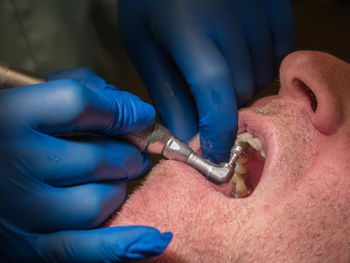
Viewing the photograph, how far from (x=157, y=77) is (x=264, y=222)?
69 cm

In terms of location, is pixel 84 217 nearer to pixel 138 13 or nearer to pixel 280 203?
pixel 280 203

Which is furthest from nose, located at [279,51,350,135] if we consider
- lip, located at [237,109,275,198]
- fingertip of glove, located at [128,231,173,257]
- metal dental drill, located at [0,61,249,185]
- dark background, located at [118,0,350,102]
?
dark background, located at [118,0,350,102]

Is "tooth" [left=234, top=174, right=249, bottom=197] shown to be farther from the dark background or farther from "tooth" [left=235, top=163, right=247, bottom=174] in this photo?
the dark background

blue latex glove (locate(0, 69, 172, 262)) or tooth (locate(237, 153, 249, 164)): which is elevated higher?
blue latex glove (locate(0, 69, 172, 262))

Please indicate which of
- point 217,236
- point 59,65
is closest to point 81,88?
point 217,236

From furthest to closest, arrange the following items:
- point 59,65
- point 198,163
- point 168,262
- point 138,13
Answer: point 59,65, point 138,13, point 198,163, point 168,262

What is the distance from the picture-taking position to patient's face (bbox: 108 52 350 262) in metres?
0.65

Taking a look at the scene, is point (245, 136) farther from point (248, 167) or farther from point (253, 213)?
point (253, 213)

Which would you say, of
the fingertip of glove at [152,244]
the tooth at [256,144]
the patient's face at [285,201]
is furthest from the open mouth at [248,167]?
the fingertip of glove at [152,244]

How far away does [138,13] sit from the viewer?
3.60 feet

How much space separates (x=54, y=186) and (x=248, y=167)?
64cm

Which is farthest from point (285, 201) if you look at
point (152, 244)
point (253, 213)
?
point (152, 244)

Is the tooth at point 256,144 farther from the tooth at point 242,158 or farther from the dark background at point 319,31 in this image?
the dark background at point 319,31

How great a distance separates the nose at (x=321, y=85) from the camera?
68 cm
